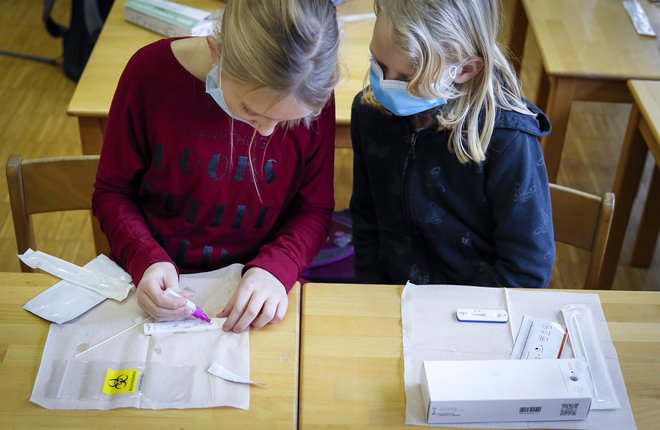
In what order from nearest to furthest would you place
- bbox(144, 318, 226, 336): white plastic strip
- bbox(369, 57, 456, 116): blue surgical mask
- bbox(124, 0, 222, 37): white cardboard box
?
bbox(144, 318, 226, 336): white plastic strip
bbox(369, 57, 456, 116): blue surgical mask
bbox(124, 0, 222, 37): white cardboard box

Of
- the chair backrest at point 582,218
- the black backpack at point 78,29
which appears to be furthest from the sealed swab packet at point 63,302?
the black backpack at point 78,29

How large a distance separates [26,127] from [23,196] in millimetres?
1633

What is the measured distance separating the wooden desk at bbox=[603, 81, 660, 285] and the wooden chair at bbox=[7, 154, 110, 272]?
4.10 feet

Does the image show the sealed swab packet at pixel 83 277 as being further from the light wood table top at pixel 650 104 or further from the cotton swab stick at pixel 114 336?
the light wood table top at pixel 650 104

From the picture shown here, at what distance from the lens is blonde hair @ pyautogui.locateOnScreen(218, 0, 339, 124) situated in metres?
1.06

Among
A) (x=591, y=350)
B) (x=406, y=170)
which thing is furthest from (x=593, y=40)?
(x=591, y=350)

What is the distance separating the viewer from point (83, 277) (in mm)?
1245

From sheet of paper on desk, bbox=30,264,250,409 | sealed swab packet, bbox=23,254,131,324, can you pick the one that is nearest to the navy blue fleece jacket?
sheet of paper on desk, bbox=30,264,250,409

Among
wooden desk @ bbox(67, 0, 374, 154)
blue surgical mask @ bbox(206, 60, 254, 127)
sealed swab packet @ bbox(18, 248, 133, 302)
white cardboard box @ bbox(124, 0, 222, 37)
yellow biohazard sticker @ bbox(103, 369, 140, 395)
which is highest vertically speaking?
blue surgical mask @ bbox(206, 60, 254, 127)

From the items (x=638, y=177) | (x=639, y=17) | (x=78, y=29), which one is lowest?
(x=78, y=29)

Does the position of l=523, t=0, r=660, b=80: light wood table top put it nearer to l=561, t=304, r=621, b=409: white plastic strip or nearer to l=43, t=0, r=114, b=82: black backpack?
l=561, t=304, r=621, b=409: white plastic strip

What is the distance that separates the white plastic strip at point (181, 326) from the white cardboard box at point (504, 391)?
319mm

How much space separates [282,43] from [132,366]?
494mm

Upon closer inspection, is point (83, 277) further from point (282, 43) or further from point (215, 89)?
point (282, 43)
